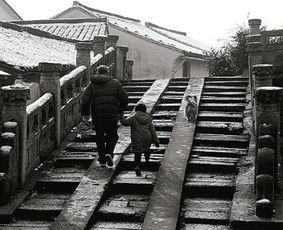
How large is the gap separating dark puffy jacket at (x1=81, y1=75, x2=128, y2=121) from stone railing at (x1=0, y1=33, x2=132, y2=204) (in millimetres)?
996

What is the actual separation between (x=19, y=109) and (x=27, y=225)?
1913 millimetres

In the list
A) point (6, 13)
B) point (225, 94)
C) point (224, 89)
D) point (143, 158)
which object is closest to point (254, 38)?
point (224, 89)

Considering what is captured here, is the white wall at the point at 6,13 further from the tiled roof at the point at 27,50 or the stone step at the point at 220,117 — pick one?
the stone step at the point at 220,117

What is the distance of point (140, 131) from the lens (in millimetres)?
7773

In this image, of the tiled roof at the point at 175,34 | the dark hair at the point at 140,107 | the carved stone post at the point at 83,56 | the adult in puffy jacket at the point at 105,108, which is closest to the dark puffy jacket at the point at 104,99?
the adult in puffy jacket at the point at 105,108

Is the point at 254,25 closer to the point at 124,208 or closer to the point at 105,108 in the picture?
the point at 105,108

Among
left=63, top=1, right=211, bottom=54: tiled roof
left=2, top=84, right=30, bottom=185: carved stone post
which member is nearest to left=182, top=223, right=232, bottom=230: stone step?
left=2, top=84, right=30, bottom=185: carved stone post

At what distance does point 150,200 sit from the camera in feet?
22.8

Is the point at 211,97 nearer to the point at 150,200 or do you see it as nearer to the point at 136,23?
the point at 150,200

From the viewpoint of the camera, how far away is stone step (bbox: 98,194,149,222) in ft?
21.9

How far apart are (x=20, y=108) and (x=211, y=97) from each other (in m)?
5.89

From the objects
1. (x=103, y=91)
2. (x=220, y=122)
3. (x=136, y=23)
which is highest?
(x=136, y=23)

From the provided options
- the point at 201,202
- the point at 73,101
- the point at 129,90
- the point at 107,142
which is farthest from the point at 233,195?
the point at 129,90

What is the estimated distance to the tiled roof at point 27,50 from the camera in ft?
37.1
